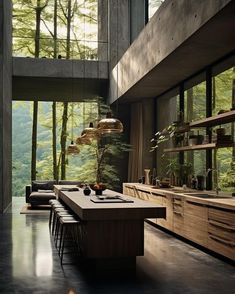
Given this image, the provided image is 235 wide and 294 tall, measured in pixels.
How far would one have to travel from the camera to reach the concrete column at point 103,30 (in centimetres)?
1334

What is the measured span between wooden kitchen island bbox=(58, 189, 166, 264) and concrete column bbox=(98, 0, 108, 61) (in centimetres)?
875

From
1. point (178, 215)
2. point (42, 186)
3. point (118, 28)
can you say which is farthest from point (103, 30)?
point (178, 215)

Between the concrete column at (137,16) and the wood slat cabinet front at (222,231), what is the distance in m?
7.16

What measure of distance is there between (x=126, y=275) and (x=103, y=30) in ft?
33.7

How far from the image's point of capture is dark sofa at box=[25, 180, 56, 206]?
37.3 ft

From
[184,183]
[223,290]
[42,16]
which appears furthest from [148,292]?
[42,16]

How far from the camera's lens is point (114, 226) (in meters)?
4.96

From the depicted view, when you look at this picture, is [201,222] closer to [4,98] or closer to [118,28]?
[4,98]

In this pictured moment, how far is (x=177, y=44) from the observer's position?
6.53m

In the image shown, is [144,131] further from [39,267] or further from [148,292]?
[148,292]

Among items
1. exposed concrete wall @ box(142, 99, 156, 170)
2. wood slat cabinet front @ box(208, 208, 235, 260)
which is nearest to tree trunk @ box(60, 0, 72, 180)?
exposed concrete wall @ box(142, 99, 156, 170)

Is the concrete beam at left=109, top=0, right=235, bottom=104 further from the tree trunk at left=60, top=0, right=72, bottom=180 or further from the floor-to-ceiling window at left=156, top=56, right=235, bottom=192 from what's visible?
the tree trunk at left=60, top=0, right=72, bottom=180

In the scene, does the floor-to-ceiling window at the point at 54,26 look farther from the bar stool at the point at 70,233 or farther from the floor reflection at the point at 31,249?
the bar stool at the point at 70,233

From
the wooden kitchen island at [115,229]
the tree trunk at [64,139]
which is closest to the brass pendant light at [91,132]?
the wooden kitchen island at [115,229]
